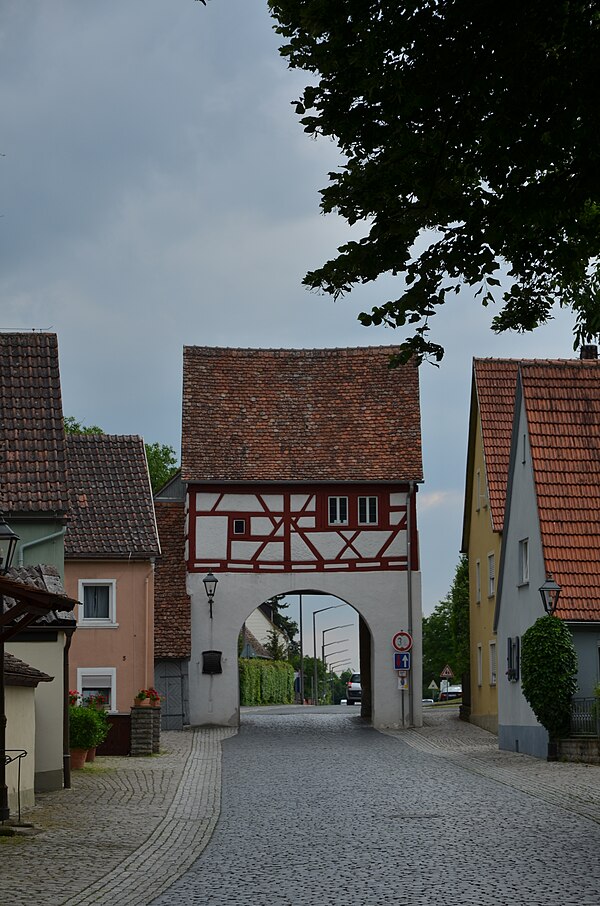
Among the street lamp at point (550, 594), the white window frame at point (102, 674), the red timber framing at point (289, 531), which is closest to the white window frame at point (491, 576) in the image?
the red timber framing at point (289, 531)

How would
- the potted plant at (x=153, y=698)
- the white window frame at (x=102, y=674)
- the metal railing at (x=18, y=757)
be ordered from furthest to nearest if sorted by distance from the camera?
the white window frame at (x=102, y=674), the potted plant at (x=153, y=698), the metal railing at (x=18, y=757)

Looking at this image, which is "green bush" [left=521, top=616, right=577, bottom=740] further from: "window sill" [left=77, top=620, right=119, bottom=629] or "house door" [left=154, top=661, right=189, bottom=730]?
"house door" [left=154, top=661, right=189, bottom=730]

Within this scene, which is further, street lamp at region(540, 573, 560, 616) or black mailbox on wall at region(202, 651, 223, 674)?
black mailbox on wall at region(202, 651, 223, 674)

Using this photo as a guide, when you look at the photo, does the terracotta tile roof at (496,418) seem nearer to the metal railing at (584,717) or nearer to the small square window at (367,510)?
the small square window at (367,510)

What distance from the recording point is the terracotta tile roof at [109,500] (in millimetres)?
35469

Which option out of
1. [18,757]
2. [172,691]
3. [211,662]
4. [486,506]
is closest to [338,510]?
[486,506]

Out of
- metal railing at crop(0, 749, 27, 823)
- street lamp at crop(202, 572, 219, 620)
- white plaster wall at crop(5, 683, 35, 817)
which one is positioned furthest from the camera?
street lamp at crop(202, 572, 219, 620)

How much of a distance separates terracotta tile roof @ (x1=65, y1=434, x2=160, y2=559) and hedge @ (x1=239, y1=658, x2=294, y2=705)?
A: 22.1m

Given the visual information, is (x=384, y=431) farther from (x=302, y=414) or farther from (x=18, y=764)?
(x=18, y=764)

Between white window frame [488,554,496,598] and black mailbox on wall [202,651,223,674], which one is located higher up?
white window frame [488,554,496,598]

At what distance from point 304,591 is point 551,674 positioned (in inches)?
584

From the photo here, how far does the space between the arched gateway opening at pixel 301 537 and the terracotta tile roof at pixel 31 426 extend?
43.3 ft

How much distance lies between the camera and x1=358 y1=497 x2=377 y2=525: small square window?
130ft

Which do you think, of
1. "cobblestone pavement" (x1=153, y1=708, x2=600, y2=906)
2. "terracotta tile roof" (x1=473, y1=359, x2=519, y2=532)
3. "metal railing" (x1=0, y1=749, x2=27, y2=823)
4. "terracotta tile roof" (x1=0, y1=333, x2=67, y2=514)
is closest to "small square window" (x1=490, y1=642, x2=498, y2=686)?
"terracotta tile roof" (x1=473, y1=359, x2=519, y2=532)
